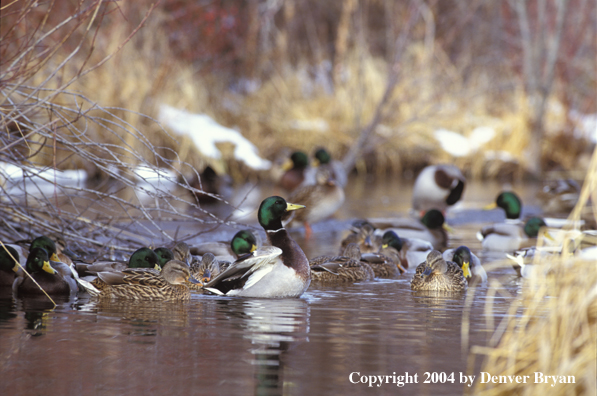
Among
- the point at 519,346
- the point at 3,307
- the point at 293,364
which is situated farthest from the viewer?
the point at 3,307

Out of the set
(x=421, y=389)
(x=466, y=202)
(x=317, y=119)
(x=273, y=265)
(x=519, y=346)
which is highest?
(x=317, y=119)

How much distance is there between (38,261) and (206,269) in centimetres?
122

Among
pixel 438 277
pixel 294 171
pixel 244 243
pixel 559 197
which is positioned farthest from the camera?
pixel 294 171

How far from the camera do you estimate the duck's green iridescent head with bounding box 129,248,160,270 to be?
5.80 meters

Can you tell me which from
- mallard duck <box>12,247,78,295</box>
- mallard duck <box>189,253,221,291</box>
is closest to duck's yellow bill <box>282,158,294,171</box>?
mallard duck <box>189,253,221,291</box>

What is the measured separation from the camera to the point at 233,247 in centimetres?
678

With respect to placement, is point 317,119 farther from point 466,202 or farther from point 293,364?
point 293,364

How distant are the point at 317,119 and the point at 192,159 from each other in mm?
3798

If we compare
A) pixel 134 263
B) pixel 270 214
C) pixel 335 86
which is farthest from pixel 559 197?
pixel 134 263

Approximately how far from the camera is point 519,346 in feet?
9.32

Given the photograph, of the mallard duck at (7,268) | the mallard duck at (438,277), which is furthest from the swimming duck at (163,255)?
the mallard duck at (438,277)

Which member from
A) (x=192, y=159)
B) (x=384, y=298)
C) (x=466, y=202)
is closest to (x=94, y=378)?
(x=384, y=298)

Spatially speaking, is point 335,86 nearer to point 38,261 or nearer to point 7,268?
point 7,268

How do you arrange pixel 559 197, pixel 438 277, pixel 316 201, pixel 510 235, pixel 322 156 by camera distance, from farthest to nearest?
pixel 322 156 → pixel 559 197 → pixel 316 201 → pixel 510 235 → pixel 438 277
